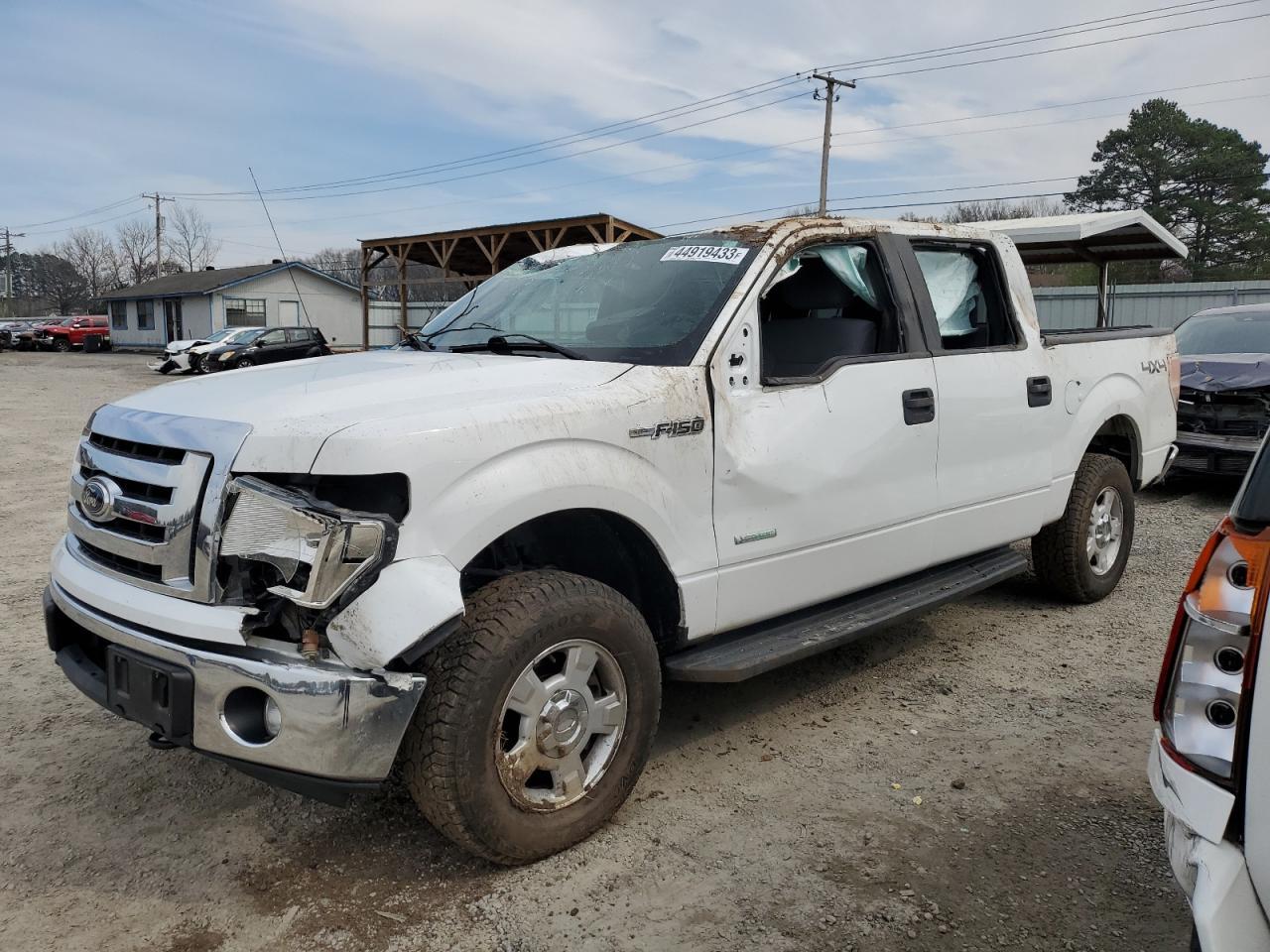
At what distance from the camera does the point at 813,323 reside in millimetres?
4160

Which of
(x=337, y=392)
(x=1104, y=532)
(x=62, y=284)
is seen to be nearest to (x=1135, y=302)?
(x=1104, y=532)

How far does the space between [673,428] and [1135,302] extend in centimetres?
2436

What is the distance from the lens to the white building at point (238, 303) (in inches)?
1737

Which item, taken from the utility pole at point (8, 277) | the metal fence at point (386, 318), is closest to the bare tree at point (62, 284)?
the utility pole at point (8, 277)

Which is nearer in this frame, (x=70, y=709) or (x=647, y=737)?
(x=647, y=737)

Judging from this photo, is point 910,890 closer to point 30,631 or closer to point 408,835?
point 408,835

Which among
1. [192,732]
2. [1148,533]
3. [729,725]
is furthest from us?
[1148,533]

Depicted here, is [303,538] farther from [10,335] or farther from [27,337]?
[10,335]

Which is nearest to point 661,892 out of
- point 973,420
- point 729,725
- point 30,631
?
point 729,725

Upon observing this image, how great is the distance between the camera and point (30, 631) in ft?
16.4

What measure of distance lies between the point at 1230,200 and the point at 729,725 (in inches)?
1532

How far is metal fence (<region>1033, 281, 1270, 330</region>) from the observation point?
2312cm

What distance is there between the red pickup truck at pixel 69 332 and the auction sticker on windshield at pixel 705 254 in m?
48.8

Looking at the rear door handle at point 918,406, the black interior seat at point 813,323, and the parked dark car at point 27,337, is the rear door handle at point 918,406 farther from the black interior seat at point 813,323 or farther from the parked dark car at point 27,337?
the parked dark car at point 27,337
